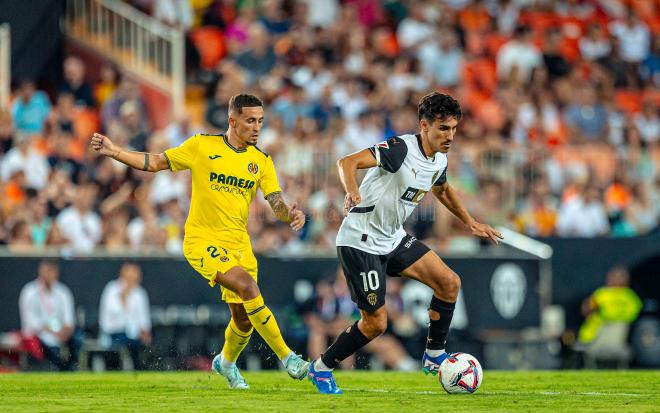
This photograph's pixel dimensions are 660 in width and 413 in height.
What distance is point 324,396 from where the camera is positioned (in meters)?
11.5

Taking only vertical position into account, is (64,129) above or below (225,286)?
above

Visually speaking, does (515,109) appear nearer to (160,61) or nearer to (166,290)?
(160,61)

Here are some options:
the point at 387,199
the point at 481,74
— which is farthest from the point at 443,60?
the point at 387,199

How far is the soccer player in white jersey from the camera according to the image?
11586 millimetres

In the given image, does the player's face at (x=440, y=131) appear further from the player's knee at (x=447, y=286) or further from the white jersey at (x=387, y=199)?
the player's knee at (x=447, y=286)

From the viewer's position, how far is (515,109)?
24047mm

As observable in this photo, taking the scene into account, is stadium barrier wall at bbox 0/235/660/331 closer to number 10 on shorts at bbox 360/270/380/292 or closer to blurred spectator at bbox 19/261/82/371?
blurred spectator at bbox 19/261/82/371

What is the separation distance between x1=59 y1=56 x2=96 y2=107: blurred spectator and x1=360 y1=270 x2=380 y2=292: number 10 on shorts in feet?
37.8

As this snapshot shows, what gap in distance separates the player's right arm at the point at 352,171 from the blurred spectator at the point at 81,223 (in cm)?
905

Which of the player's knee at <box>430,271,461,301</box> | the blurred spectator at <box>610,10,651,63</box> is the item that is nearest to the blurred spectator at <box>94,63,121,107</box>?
the blurred spectator at <box>610,10,651,63</box>

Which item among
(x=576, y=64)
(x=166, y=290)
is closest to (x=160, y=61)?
(x=166, y=290)

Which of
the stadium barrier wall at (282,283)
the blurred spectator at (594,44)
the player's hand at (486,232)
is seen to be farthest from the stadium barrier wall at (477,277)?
the player's hand at (486,232)

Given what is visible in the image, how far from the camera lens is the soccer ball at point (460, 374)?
38.2 feet

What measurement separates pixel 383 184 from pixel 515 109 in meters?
12.7
